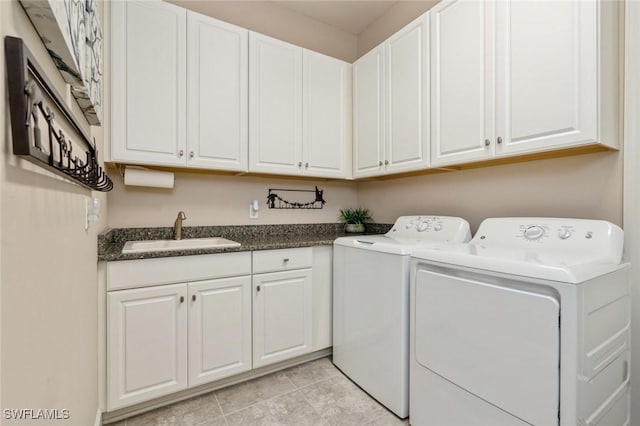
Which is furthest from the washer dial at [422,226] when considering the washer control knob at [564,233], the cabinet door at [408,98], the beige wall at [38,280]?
the beige wall at [38,280]

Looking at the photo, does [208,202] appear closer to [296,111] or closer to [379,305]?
[296,111]

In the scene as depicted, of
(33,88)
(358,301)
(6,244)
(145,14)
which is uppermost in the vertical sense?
(145,14)

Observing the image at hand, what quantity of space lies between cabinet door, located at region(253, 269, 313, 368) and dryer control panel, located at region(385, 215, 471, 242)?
2.46 feet

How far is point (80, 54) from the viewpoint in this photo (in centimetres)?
92

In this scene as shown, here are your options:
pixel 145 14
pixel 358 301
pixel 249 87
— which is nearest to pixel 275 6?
pixel 249 87

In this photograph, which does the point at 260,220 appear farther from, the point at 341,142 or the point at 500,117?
the point at 500,117

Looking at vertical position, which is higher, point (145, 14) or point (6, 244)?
point (145, 14)

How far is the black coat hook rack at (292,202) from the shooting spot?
2580 millimetres

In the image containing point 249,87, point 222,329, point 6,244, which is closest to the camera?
point 6,244

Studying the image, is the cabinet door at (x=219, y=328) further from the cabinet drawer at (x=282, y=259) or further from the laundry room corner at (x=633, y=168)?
the laundry room corner at (x=633, y=168)

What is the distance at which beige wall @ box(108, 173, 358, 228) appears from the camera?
204 centimetres

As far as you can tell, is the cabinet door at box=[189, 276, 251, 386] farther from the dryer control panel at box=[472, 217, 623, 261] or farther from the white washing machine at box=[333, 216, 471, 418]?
the dryer control panel at box=[472, 217, 623, 261]

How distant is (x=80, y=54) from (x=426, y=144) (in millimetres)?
1756

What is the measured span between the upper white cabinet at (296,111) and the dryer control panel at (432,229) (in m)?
0.70
